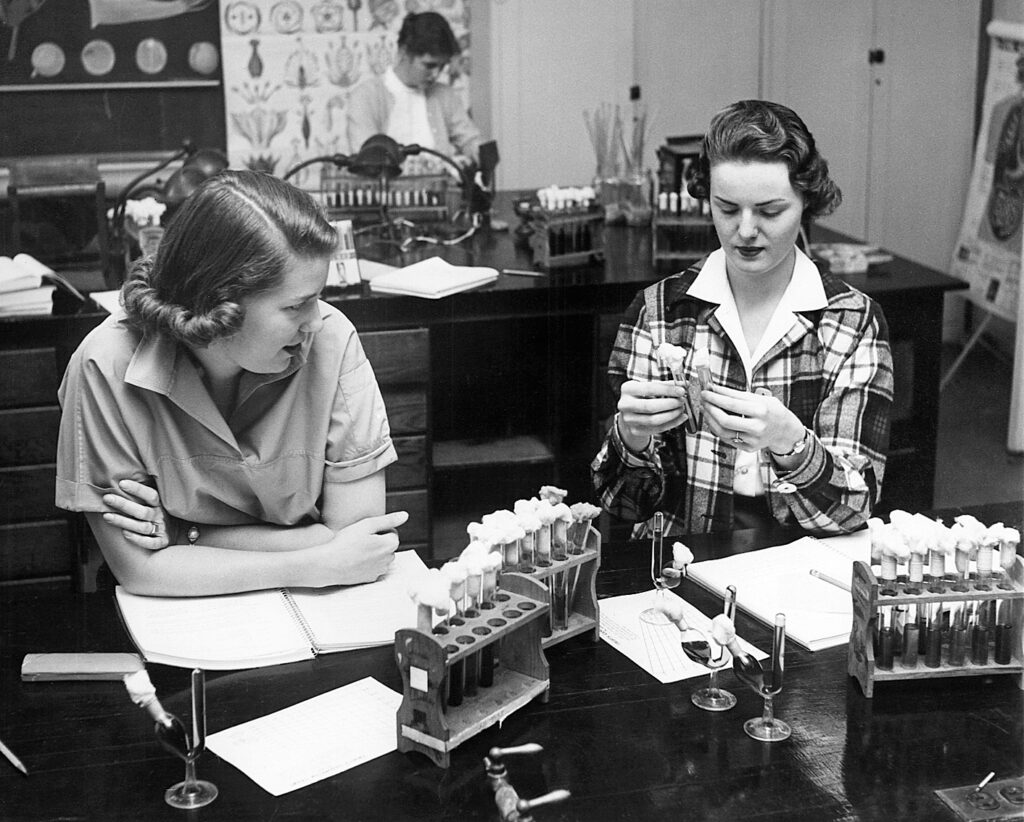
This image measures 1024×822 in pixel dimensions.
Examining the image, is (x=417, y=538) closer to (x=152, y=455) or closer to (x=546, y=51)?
(x=152, y=455)

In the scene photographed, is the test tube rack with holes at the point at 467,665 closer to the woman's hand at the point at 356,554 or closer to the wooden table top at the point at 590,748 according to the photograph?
the wooden table top at the point at 590,748

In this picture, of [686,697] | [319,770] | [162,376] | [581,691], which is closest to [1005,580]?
[686,697]

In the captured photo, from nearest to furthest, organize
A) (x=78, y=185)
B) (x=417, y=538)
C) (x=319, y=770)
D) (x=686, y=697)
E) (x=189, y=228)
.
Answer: (x=319, y=770), (x=686, y=697), (x=189, y=228), (x=417, y=538), (x=78, y=185)

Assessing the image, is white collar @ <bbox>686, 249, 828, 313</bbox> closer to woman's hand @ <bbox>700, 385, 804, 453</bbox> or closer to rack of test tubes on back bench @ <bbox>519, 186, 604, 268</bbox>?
woman's hand @ <bbox>700, 385, 804, 453</bbox>

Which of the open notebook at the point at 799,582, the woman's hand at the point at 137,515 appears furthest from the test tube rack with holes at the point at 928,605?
the woman's hand at the point at 137,515

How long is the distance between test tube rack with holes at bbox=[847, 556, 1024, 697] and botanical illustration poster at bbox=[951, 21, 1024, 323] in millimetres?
3439

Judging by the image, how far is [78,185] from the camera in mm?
3725

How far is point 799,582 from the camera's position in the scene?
194 cm

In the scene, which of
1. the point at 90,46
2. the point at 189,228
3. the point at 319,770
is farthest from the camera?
the point at 90,46

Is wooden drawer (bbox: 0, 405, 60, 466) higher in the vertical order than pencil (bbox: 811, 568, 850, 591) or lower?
lower

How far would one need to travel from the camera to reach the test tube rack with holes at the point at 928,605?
1.60 metres

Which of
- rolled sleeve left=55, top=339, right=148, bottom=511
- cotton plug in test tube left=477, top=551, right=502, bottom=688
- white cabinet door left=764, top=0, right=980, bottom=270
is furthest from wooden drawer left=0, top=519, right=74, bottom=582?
white cabinet door left=764, top=0, right=980, bottom=270

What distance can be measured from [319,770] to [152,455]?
69cm

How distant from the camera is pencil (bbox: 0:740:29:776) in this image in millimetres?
1460
